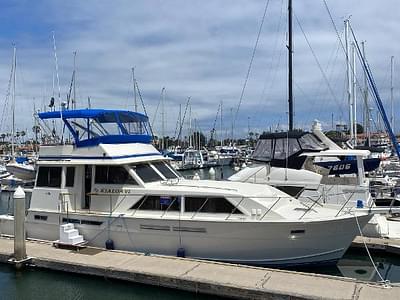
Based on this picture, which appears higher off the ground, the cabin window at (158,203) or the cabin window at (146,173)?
the cabin window at (146,173)

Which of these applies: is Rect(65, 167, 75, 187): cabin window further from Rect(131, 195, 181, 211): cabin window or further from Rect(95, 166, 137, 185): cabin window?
Rect(131, 195, 181, 211): cabin window

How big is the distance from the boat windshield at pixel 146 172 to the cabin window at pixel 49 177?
2.36m

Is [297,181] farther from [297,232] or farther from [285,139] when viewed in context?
[297,232]

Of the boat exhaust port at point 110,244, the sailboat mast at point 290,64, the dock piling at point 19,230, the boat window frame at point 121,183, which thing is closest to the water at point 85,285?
the dock piling at point 19,230

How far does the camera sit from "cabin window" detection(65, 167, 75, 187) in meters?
12.6

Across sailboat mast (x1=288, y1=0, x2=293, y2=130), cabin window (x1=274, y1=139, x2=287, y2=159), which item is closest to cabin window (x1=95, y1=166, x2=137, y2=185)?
cabin window (x1=274, y1=139, x2=287, y2=159)

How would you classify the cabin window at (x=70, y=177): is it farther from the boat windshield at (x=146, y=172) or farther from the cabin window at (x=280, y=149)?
the cabin window at (x=280, y=149)

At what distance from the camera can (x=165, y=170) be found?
13.4m

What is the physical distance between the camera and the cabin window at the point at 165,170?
13152 millimetres

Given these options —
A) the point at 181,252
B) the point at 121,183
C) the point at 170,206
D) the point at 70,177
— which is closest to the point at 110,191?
the point at 121,183

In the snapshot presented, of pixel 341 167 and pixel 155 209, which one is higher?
pixel 341 167

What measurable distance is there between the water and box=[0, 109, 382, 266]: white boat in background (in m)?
1.20

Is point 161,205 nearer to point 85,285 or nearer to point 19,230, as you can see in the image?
point 85,285

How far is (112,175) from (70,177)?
1.36 meters
